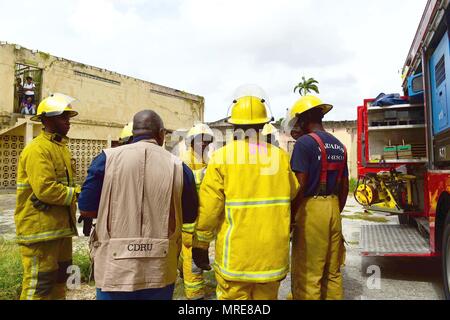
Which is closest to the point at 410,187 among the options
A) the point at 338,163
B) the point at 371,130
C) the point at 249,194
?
the point at 371,130

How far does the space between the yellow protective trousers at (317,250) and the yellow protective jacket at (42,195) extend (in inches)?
76.4

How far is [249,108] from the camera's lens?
243cm

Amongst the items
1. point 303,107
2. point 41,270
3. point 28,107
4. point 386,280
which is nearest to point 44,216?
point 41,270

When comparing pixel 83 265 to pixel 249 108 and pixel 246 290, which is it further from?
pixel 249 108

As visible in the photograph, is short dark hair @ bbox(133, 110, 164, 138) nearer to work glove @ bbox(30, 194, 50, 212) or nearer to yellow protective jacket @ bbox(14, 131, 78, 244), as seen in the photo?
yellow protective jacket @ bbox(14, 131, 78, 244)

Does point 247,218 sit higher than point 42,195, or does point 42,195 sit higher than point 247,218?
point 42,195

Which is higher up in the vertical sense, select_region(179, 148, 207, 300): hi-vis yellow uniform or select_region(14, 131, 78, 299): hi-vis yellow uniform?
select_region(14, 131, 78, 299): hi-vis yellow uniform

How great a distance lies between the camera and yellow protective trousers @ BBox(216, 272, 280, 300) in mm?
2209

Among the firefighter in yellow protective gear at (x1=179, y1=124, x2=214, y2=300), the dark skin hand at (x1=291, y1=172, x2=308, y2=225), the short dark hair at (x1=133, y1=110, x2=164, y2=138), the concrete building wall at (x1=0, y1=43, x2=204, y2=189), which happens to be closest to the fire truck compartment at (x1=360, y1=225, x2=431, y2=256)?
the dark skin hand at (x1=291, y1=172, x2=308, y2=225)

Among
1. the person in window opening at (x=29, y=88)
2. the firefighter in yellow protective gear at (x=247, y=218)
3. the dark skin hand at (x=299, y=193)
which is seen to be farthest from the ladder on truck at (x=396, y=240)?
the person in window opening at (x=29, y=88)

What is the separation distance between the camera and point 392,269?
4531 millimetres

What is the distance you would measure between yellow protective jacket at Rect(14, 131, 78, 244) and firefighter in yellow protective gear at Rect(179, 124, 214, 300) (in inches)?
41.6

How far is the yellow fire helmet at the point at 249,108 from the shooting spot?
2.42 metres

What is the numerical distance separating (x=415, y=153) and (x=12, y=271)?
535 cm
